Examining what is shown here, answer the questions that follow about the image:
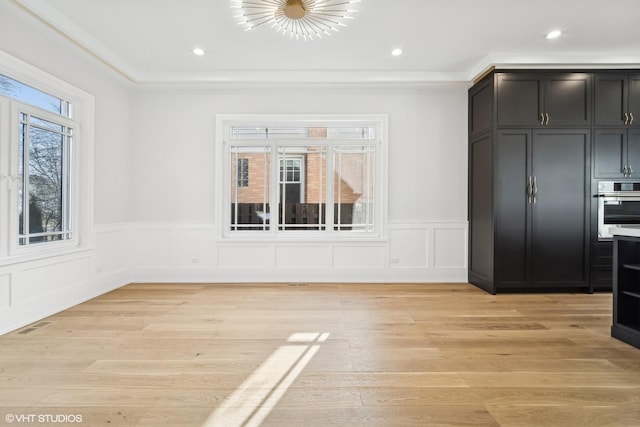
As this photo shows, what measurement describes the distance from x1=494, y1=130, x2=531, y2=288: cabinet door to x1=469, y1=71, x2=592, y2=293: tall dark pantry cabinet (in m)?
0.01

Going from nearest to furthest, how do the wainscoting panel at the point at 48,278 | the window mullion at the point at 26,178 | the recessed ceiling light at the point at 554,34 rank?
1. the wainscoting panel at the point at 48,278
2. the window mullion at the point at 26,178
3. the recessed ceiling light at the point at 554,34

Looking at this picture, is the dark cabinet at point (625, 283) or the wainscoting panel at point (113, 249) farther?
the wainscoting panel at point (113, 249)

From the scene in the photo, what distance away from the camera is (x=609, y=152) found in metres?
4.04

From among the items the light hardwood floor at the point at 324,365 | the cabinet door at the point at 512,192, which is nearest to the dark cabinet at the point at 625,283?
the light hardwood floor at the point at 324,365

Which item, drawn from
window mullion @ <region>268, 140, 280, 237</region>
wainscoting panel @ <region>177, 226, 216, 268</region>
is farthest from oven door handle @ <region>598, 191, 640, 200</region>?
wainscoting panel @ <region>177, 226, 216, 268</region>

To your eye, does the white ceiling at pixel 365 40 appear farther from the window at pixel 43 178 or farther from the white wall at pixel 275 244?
the window at pixel 43 178

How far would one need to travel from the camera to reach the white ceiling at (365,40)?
10.0 feet

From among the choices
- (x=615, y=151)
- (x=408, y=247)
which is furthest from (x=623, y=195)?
(x=408, y=247)

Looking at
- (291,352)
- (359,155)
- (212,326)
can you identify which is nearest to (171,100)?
(359,155)

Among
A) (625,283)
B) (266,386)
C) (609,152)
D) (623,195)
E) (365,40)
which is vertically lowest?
(266,386)

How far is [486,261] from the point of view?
14.0 ft

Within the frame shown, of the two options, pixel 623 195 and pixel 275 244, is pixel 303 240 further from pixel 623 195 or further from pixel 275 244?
pixel 623 195

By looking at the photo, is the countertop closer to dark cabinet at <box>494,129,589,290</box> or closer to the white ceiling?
dark cabinet at <box>494,129,589,290</box>

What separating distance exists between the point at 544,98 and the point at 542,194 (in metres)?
1.16
